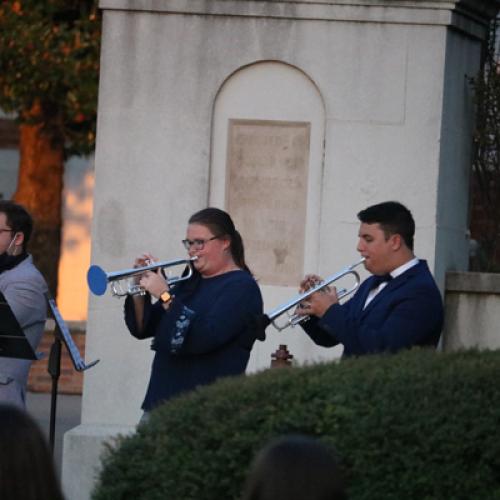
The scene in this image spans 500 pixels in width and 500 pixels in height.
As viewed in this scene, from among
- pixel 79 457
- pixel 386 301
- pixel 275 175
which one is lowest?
pixel 79 457

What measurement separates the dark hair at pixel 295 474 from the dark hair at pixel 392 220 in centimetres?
Answer: 336

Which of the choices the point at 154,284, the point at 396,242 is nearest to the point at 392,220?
the point at 396,242

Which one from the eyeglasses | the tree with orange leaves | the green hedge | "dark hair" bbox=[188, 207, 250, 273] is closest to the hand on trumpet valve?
the eyeglasses

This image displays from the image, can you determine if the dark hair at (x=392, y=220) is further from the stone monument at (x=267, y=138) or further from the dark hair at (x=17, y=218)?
the dark hair at (x=17, y=218)

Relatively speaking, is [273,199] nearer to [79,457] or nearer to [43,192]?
[79,457]

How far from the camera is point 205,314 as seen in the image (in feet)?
21.7

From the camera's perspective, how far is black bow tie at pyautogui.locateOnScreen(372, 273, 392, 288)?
6.59 meters

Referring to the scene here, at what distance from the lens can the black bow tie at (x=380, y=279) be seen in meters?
6.59

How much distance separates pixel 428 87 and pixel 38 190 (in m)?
10.5

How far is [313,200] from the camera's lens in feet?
27.8

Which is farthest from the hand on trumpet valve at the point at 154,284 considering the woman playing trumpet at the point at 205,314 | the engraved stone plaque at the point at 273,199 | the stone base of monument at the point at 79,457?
the stone base of monument at the point at 79,457

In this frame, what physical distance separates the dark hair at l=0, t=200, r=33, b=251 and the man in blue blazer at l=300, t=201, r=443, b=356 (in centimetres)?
180

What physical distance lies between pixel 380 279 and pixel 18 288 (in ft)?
6.58

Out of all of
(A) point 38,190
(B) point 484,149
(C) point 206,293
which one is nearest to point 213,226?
(C) point 206,293
